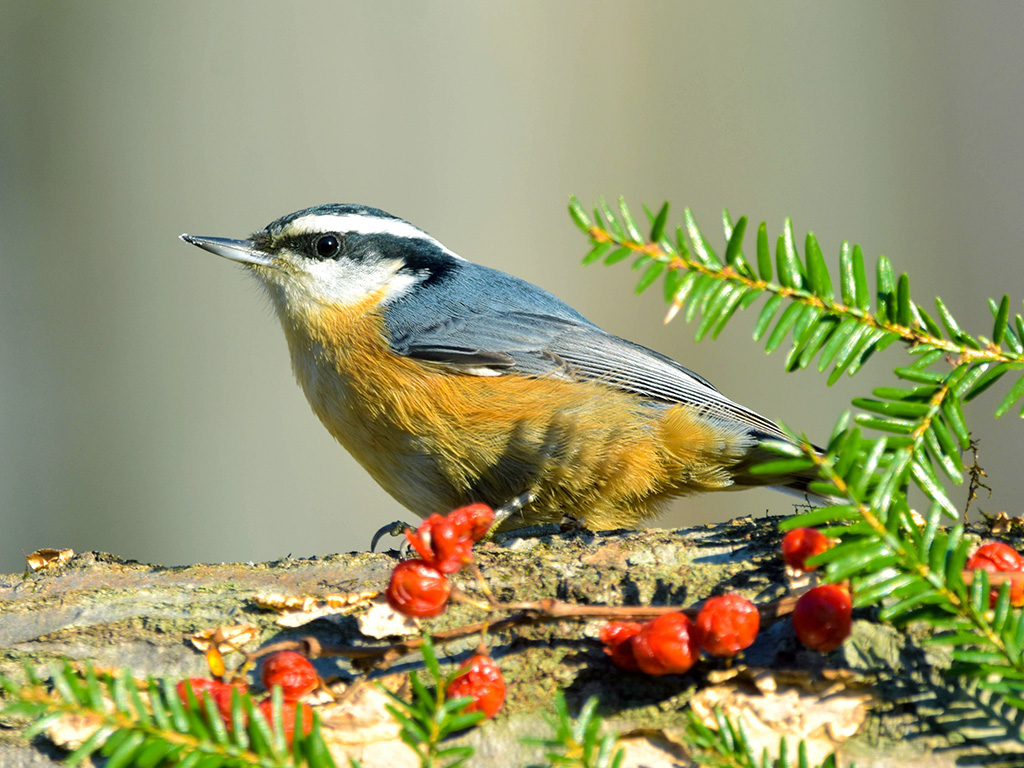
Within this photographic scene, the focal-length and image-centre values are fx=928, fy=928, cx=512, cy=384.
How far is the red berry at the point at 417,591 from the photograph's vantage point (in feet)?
3.88

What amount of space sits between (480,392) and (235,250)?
0.96m

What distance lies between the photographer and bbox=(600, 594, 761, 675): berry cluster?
1101mm

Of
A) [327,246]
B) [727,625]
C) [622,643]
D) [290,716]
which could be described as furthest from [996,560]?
[327,246]

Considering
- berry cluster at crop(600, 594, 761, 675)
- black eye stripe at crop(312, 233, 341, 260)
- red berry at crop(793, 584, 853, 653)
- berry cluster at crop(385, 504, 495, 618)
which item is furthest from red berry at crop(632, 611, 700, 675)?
black eye stripe at crop(312, 233, 341, 260)

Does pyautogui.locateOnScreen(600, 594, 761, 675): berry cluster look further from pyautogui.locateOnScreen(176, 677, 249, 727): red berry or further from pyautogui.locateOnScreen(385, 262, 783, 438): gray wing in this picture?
pyautogui.locateOnScreen(385, 262, 783, 438): gray wing

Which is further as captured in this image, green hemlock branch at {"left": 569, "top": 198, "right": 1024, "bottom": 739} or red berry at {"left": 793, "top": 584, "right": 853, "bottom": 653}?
red berry at {"left": 793, "top": 584, "right": 853, "bottom": 653}

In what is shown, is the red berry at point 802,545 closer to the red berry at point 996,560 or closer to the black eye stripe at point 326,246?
the red berry at point 996,560

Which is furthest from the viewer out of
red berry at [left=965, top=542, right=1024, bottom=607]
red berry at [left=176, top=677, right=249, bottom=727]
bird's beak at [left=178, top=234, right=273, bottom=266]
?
bird's beak at [left=178, top=234, right=273, bottom=266]

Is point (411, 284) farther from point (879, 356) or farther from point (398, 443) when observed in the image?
point (879, 356)

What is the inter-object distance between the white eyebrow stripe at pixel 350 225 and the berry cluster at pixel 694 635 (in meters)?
2.04

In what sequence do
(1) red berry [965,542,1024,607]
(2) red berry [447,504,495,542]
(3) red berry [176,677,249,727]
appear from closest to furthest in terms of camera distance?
(3) red berry [176,677,249,727]
(1) red berry [965,542,1024,607]
(2) red berry [447,504,495,542]

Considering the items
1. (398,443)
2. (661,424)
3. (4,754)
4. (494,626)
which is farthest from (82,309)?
(494,626)

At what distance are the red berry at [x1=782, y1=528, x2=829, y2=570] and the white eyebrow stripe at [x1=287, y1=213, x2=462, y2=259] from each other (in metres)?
2.05

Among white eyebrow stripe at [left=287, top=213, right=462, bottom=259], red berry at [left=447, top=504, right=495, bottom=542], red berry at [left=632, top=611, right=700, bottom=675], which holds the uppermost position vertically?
white eyebrow stripe at [left=287, top=213, right=462, bottom=259]
